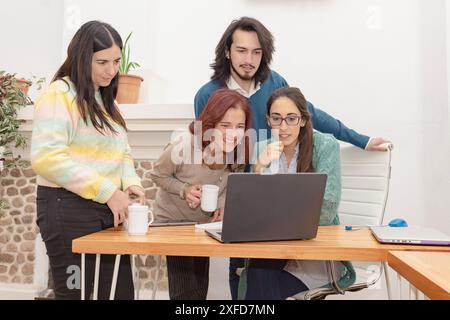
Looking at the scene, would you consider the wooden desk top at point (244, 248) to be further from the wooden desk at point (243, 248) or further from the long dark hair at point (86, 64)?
the long dark hair at point (86, 64)

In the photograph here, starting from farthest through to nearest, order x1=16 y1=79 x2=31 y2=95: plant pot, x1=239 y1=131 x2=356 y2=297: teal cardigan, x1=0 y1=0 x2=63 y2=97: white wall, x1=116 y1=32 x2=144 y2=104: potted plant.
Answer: x1=0 y1=0 x2=63 y2=97: white wall, x1=16 y1=79 x2=31 y2=95: plant pot, x1=116 y1=32 x2=144 y2=104: potted plant, x1=239 y1=131 x2=356 y2=297: teal cardigan

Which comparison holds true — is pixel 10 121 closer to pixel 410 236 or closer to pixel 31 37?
pixel 31 37

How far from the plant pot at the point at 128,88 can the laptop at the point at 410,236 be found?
1.90 meters

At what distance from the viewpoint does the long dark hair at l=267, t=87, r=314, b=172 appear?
6.19ft

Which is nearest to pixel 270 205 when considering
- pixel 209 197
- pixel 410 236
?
pixel 209 197

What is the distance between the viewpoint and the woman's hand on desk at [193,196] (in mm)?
1771

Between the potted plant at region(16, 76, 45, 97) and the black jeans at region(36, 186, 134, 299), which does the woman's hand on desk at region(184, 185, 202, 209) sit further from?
the potted plant at region(16, 76, 45, 97)

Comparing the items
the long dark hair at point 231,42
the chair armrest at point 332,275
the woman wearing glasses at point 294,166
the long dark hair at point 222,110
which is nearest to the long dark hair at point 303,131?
the woman wearing glasses at point 294,166

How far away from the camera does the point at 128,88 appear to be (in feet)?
9.51

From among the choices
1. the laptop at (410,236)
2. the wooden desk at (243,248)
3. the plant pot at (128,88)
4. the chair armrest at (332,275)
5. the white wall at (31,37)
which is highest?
the white wall at (31,37)

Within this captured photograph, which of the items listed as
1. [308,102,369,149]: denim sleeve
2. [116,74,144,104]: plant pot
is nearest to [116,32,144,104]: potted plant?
[116,74,144,104]: plant pot

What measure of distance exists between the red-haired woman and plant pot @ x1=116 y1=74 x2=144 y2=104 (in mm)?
1068

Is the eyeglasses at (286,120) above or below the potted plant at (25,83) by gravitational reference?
below

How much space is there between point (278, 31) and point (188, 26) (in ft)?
2.12
